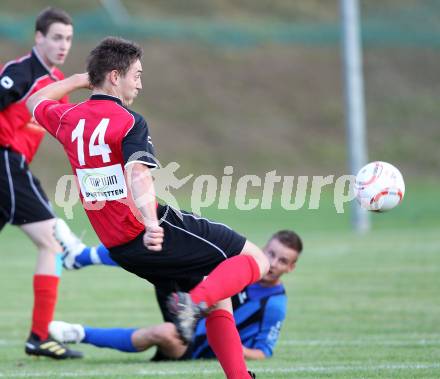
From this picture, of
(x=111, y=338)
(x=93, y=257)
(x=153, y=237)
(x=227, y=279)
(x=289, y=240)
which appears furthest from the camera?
(x=93, y=257)

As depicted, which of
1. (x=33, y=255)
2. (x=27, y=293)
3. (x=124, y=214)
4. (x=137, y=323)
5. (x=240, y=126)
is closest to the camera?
(x=124, y=214)

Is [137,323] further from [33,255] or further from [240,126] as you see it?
[240,126]

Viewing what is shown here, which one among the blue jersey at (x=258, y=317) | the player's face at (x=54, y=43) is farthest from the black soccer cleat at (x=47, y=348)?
the player's face at (x=54, y=43)

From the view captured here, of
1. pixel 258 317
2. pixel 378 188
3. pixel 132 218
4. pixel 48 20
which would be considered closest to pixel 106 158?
pixel 132 218

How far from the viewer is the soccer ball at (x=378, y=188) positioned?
5805mm

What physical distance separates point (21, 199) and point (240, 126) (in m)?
27.1

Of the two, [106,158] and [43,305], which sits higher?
[106,158]

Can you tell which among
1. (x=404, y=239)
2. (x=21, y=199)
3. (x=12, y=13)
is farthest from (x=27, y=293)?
(x=12, y=13)

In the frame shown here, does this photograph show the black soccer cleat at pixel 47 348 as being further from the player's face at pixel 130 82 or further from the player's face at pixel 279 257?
the player's face at pixel 130 82

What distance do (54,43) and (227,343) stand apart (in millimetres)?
3001

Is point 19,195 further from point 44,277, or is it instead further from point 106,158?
point 106,158

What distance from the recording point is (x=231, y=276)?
481 centimetres

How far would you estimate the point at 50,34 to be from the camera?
277 inches

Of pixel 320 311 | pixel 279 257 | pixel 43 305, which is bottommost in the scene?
pixel 320 311
